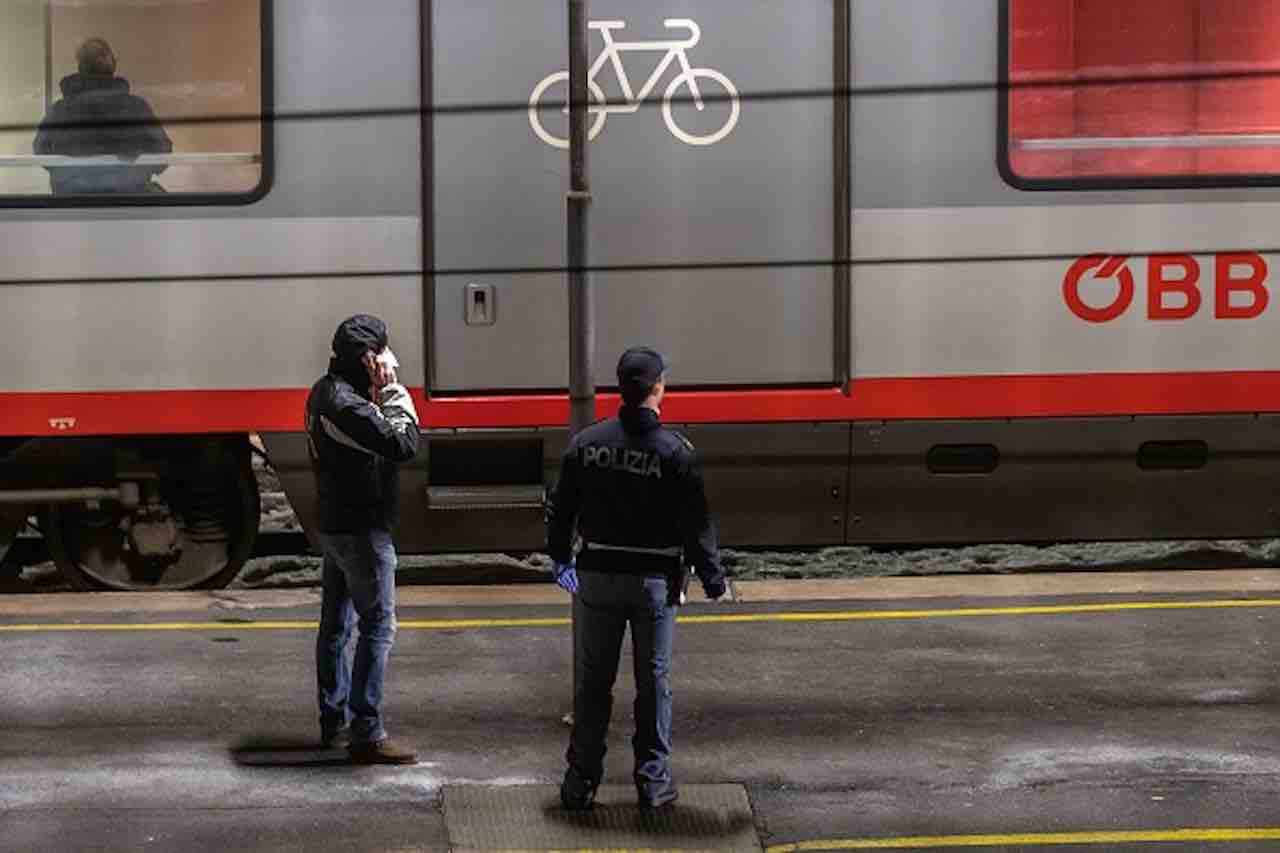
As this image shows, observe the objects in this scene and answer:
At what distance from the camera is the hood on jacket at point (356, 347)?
8617 millimetres

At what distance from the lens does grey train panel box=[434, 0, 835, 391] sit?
11266 mm

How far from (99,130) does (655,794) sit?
4708 millimetres

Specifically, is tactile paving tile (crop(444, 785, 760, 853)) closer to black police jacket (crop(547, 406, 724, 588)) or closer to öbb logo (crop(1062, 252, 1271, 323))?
black police jacket (crop(547, 406, 724, 588))

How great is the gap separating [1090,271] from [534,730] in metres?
3.78

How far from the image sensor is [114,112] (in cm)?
1129

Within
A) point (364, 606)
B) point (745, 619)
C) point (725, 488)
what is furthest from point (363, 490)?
point (725, 488)

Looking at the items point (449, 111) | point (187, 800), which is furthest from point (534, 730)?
point (449, 111)

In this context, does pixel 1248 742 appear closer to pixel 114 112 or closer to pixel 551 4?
pixel 551 4

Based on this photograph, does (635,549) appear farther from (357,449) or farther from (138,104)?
(138,104)

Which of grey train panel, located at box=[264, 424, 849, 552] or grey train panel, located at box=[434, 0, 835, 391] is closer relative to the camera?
grey train panel, located at box=[434, 0, 835, 391]

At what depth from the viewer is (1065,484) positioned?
11609 millimetres

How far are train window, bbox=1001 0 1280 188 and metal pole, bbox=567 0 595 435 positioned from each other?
316cm

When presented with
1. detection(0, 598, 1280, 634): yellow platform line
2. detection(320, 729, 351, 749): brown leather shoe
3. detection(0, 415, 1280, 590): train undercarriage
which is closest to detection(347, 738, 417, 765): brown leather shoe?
detection(320, 729, 351, 749): brown leather shoe

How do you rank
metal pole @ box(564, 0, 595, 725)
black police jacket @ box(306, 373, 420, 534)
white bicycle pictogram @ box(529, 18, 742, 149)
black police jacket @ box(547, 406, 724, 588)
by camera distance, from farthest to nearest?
white bicycle pictogram @ box(529, 18, 742, 149), metal pole @ box(564, 0, 595, 725), black police jacket @ box(306, 373, 420, 534), black police jacket @ box(547, 406, 724, 588)
